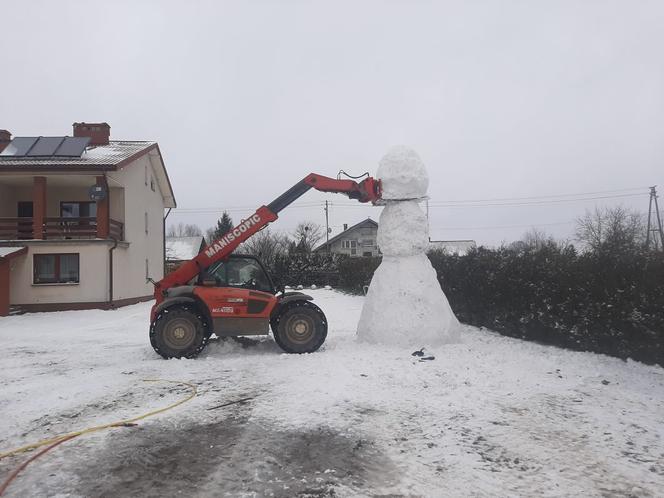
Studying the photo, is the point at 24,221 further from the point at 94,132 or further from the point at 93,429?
the point at 93,429

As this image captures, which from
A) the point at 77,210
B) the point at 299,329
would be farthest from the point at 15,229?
the point at 299,329

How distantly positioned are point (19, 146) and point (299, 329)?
60.9 ft

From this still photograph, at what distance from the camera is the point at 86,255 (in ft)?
64.0

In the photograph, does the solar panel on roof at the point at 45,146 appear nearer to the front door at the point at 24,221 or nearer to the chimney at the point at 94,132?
the front door at the point at 24,221

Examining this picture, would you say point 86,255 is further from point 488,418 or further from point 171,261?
point 171,261

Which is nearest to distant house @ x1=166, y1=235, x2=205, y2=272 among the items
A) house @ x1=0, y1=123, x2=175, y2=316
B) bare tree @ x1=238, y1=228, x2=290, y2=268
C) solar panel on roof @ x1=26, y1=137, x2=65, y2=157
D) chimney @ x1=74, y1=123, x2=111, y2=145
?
bare tree @ x1=238, y1=228, x2=290, y2=268

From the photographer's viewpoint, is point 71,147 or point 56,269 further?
point 71,147

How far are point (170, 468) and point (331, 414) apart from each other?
1.95 m

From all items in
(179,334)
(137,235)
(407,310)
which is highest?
(137,235)

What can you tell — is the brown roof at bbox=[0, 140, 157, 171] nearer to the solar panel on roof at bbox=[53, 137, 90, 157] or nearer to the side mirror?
the solar panel on roof at bbox=[53, 137, 90, 157]

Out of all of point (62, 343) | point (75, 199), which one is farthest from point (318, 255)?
point (62, 343)

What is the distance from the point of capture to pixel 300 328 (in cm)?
886

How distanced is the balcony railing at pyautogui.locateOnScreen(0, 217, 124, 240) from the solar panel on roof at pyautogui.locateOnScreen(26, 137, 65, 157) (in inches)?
112

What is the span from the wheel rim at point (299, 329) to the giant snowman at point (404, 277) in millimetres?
1296
